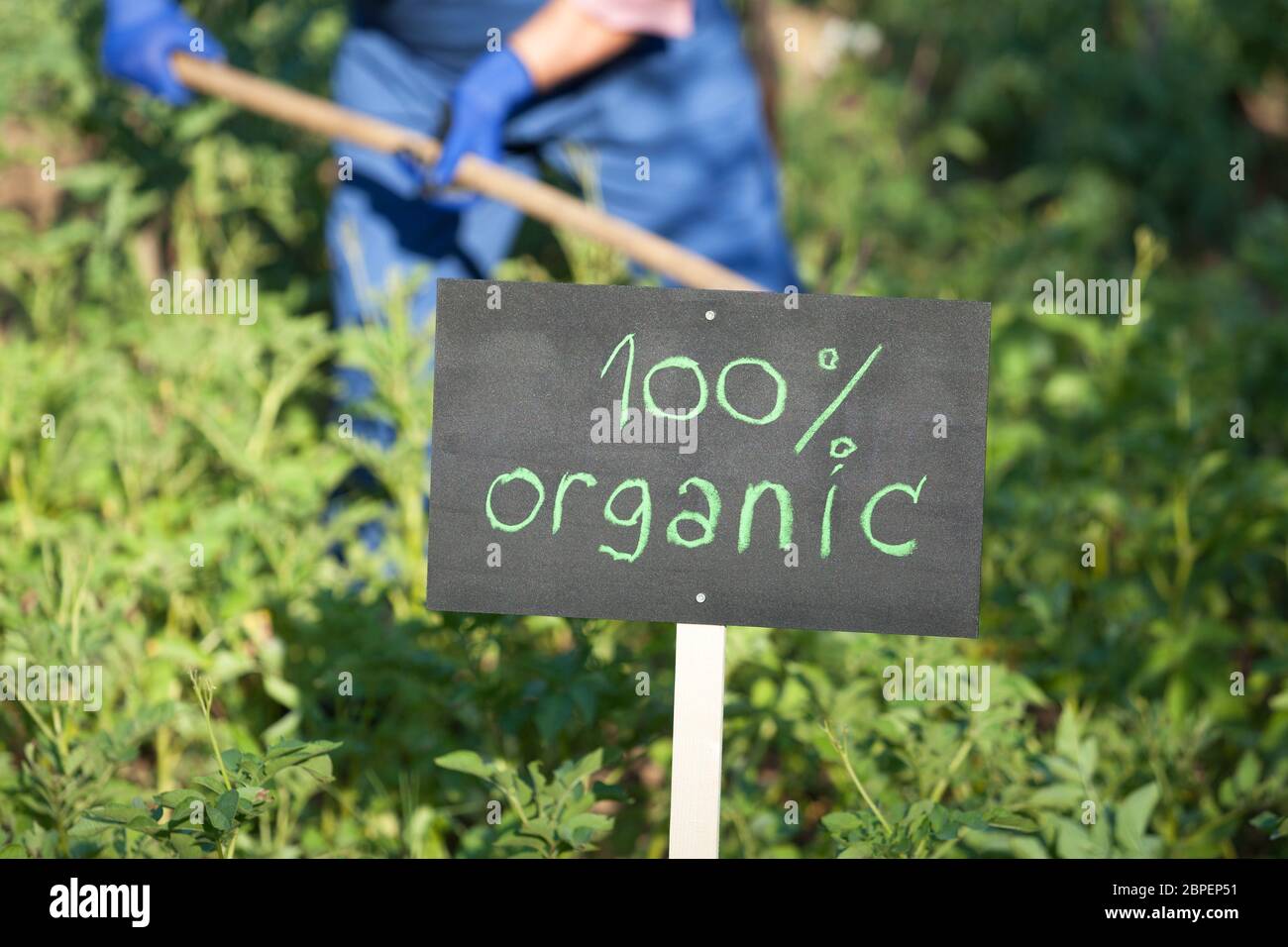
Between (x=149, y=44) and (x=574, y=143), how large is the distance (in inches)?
37.6

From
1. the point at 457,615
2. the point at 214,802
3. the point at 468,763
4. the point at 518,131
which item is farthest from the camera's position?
the point at 518,131

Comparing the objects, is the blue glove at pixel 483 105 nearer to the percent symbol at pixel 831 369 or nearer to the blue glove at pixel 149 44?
the blue glove at pixel 149 44

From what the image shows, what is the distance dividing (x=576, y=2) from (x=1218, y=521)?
62.9 inches

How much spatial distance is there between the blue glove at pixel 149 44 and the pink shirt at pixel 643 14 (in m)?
0.91

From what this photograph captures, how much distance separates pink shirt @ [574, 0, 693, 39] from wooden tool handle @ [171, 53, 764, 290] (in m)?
0.40

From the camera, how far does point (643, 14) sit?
2734mm

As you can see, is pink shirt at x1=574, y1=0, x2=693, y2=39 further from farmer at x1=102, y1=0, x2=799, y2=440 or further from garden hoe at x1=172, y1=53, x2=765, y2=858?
garden hoe at x1=172, y1=53, x2=765, y2=858

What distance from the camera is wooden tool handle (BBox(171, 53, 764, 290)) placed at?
243cm

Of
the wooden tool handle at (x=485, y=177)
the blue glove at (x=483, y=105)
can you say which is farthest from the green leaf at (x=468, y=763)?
the blue glove at (x=483, y=105)

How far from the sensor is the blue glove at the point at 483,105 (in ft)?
8.70

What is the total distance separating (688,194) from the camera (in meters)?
3.03

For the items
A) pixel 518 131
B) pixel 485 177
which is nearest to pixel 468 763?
pixel 485 177

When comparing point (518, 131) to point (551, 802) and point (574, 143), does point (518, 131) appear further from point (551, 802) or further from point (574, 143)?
point (551, 802)
